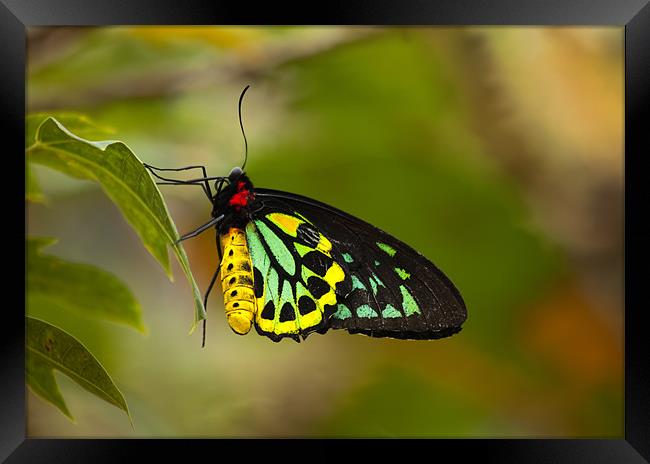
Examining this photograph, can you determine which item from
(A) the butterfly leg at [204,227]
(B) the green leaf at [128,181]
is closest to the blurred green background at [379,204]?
(A) the butterfly leg at [204,227]

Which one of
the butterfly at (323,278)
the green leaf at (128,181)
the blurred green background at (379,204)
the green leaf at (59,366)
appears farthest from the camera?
the blurred green background at (379,204)

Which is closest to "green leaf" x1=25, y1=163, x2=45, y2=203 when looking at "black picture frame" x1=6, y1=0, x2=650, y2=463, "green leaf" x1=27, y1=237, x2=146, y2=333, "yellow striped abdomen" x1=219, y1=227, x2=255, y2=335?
"black picture frame" x1=6, y1=0, x2=650, y2=463

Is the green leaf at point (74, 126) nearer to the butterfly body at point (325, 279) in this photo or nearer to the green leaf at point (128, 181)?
the green leaf at point (128, 181)

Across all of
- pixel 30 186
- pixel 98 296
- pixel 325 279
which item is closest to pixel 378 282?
pixel 325 279

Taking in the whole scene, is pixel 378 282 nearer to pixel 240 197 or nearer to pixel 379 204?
pixel 379 204

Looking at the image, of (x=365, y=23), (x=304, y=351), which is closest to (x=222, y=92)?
(x=365, y=23)

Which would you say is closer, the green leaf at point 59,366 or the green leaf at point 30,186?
the green leaf at point 59,366

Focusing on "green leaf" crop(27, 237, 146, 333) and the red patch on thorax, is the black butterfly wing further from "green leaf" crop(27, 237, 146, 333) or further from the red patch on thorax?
"green leaf" crop(27, 237, 146, 333)
